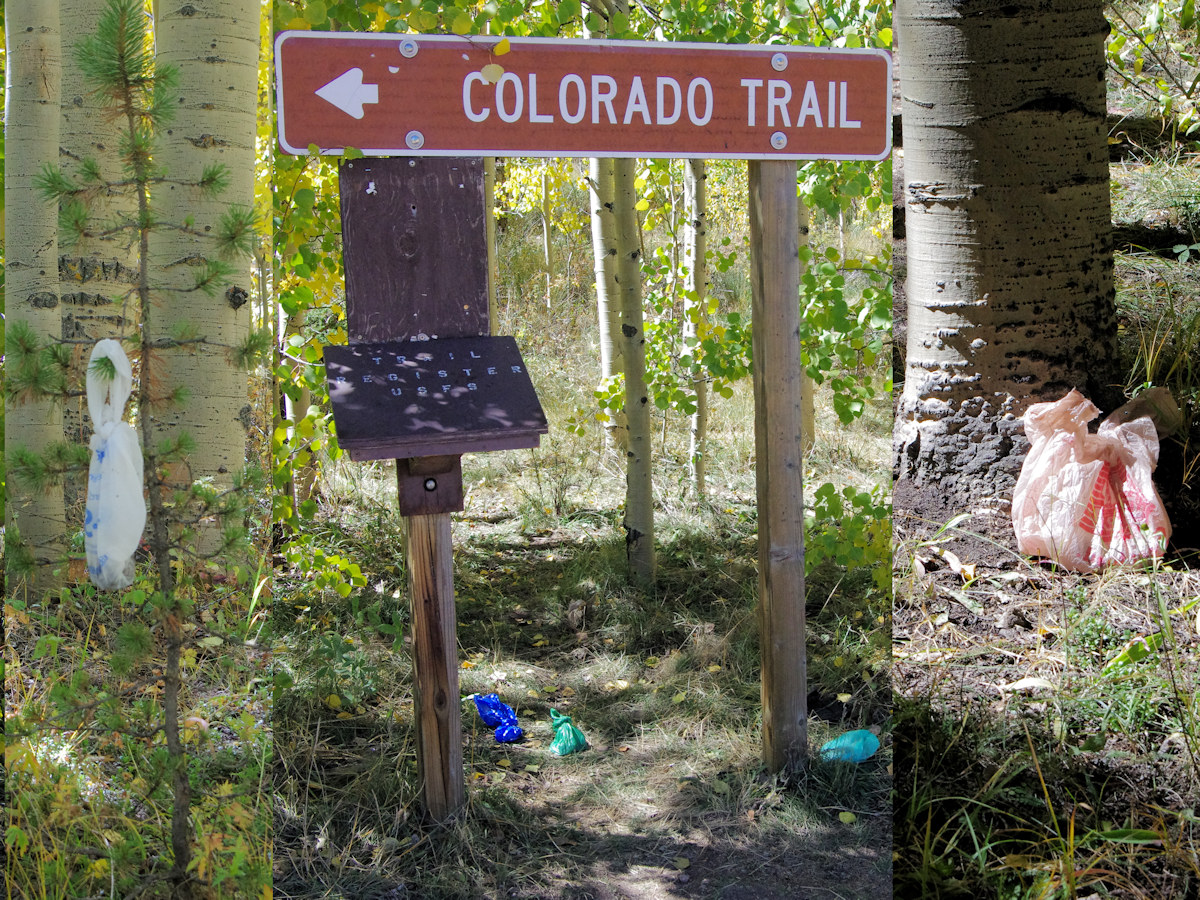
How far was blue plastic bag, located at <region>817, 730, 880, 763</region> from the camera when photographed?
275 cm

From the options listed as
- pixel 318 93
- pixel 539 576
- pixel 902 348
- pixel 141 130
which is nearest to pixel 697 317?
pixel 902 348

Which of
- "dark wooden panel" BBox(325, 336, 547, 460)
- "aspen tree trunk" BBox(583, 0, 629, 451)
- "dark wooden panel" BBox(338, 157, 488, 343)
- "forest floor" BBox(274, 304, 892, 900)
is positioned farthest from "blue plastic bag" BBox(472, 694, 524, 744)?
"aspen tree trunk" BBox(583, 0, 629, 451)

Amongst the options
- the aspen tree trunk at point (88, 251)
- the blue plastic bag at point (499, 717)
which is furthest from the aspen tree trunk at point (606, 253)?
the aspen tree trunk at point (88, 251)

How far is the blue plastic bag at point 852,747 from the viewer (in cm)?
275

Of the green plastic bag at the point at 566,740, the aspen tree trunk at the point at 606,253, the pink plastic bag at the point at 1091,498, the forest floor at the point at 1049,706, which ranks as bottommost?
the green plastic bag at the point at 566,740

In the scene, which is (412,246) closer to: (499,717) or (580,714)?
(499,717)

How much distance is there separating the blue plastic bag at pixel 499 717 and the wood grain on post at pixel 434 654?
26.1 inches

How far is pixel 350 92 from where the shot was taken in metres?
2.05

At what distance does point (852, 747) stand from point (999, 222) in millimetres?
1836

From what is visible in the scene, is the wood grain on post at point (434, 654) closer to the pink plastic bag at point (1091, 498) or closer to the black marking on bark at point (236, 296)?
the black marking on bark at point (236, 296)

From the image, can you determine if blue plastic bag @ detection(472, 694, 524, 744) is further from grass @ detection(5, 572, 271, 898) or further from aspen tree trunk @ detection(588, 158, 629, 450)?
aspen tree trunk @ detection(588, 158, 629, 450)

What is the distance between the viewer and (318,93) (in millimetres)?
2039

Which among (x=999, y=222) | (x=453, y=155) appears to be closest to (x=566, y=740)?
(x=453, y=155)

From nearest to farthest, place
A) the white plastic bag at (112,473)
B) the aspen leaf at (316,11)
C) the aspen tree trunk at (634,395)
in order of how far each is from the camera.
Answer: the white plastic bag at (112,473), the aspen leaf at (316,11), the aspen tree trunk at (634,395)
